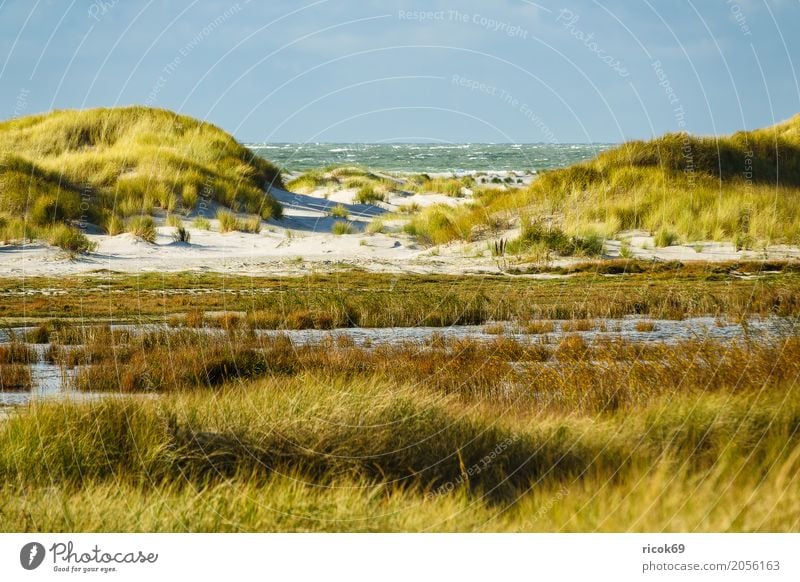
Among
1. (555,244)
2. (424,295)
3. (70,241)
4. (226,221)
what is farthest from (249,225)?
(424,295)

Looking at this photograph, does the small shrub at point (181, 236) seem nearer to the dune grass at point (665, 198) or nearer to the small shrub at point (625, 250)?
the dune grass at point (665, 198)

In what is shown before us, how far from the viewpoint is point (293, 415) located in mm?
6168

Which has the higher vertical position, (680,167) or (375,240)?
(680,167)

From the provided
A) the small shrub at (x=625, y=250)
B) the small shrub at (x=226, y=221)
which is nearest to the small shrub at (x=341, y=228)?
the small shrub at (x=226, y=221)

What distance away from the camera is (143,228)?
2086 centimetres

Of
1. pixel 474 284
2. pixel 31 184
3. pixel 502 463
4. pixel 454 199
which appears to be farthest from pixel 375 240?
pixel 502 463

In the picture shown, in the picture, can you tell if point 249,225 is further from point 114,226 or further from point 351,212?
point 351,212

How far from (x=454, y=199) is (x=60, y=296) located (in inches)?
847

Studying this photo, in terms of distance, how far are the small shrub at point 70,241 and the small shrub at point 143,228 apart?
1.36 meters

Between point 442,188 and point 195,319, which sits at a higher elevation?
point 442,188

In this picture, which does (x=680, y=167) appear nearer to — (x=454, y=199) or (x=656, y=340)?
(x=454, y=199)

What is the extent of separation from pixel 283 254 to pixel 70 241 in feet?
14.2

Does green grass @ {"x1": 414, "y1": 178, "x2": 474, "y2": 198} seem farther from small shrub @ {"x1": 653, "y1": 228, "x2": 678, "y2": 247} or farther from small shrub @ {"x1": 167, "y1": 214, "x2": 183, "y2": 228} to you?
small shrub @ {"x1": 653, "y1": 228, "x2": 678, "y2": 247}
